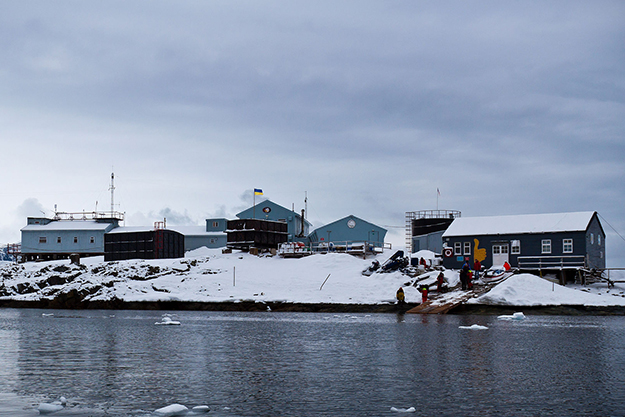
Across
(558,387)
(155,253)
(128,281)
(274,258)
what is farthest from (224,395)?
(155,253)

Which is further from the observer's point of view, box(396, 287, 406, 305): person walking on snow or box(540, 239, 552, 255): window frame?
box(540, 239, 552, 255): window frame

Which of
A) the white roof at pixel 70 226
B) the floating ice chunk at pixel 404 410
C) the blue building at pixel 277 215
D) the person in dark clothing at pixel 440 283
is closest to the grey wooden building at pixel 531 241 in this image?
the person in dark clothing at pixel 440 283

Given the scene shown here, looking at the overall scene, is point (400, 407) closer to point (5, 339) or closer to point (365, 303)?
point (5, 339)

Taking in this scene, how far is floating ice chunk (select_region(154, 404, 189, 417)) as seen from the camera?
11587mm

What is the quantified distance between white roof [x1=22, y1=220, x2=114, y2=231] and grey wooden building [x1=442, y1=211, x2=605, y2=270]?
54.8 metres

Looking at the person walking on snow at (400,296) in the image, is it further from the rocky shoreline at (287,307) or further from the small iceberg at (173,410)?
the small iceberg at (173,410)

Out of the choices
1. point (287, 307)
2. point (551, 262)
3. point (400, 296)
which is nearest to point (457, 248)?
point (551, 262)

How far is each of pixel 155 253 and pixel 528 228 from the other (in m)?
44.1

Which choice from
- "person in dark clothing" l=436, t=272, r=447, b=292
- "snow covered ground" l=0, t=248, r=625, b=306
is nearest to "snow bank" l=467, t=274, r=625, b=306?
"snow covered ground" l=0, t=248, r=625, b=306

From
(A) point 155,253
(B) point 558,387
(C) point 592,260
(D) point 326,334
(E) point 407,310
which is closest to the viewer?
(B) point 558,387

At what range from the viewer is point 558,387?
14.7 metres

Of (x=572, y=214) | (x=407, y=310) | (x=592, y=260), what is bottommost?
(x=407, y=310)

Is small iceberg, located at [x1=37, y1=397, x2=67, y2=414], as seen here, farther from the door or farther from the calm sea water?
the door

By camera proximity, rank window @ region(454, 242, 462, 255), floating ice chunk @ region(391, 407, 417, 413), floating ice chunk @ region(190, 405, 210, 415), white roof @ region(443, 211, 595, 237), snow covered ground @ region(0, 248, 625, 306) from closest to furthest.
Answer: floating ice chunk @ region(190, 405, 210, 415) < floating ice chunk @ region(391, 407, 417, 413) < snow covered ground @ region(0, 248, 625, 306) < white roof @ region(443, 211, 595, 237) < window @ region(454, 242, 462, 255)
